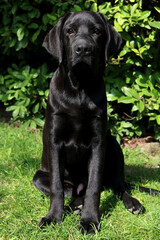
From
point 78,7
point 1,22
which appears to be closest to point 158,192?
point 78,7

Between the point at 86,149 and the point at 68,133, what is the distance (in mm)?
196

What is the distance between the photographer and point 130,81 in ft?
14.4

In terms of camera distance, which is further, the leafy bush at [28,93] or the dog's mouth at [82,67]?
the leafy bush at [28,93]

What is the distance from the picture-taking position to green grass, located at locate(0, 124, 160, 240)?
95.5 inches

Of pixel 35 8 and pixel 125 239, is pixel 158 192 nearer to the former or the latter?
pixel 125 239

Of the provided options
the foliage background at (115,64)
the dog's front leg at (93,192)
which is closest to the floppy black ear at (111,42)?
the dog's front leg at (93,192)

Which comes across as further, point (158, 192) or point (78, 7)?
point (78, 7)

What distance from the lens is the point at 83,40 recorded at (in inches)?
97.8

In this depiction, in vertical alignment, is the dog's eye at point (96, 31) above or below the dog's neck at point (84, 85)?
above

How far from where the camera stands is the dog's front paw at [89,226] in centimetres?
244

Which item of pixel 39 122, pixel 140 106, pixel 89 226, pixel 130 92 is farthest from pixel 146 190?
pixel 39 122

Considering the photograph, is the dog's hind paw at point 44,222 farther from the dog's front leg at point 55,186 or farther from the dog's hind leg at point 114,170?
the dog's hind leg at point 114,170

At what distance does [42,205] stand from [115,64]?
220 cm

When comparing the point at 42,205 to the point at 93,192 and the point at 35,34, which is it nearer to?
the point at 93,192
